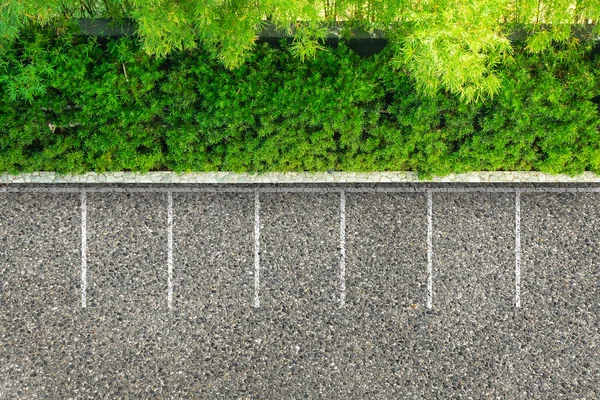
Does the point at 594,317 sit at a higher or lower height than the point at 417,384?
higher

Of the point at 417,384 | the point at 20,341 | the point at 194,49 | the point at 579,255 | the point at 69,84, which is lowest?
the point at 417,384

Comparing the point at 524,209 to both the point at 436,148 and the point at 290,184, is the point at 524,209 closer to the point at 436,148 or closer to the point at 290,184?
the point at 436,148

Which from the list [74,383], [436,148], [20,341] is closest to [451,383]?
[436,148]

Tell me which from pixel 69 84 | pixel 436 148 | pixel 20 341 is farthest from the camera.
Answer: pixel 20 341

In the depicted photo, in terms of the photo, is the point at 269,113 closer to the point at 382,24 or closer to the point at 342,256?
the point at 382,24

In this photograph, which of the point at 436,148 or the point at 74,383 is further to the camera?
the point at 74,383

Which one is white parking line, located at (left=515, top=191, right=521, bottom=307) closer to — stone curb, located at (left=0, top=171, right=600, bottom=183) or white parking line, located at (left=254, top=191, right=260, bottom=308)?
stone curb, located at (left=0, top=171, right=600, bottom=183)

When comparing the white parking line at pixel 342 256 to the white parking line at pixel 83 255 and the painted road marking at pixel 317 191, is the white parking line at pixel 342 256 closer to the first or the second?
the painted road marking at pixel 317 191

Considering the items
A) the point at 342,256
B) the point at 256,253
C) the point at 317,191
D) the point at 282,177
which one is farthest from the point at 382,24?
the point at 256,253
